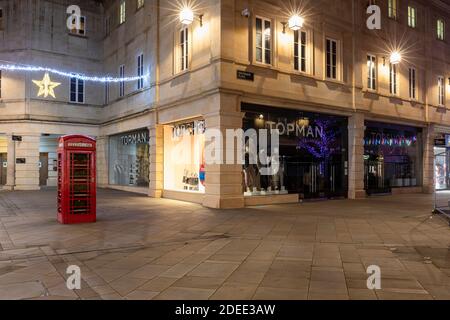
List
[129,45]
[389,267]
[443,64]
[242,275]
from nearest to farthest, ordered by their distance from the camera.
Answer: [242,275] → [389,267] → [129,45] → [443,64]

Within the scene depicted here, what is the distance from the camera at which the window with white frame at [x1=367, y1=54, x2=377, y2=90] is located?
19552 millimetres

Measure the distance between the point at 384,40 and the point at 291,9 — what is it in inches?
275

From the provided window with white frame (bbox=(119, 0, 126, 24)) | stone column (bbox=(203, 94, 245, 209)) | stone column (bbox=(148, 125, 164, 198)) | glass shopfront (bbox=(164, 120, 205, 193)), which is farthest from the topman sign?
window with white frame (bbox=(119, 0, 126, 24))

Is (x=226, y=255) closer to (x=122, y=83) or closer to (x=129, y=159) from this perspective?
(x=129, y=159)

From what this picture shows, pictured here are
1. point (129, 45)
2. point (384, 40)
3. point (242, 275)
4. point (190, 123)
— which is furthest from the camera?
point (129, 45)

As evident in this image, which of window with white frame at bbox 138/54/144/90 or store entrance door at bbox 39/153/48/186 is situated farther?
store entrance door at bbox 39/153/48/186

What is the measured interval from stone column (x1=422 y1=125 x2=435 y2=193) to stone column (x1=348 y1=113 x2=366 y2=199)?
6.25 meters

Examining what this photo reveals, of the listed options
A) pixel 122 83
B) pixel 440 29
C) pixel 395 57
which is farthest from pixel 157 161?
pixel 440 29

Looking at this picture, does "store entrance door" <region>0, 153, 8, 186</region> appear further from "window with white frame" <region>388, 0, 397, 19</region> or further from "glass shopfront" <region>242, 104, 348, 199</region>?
"window with white frame" <region>388, 0, 397, 19</region>

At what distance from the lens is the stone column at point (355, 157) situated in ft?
60.3

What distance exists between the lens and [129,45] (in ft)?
71.2

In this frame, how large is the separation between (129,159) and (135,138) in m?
1.59

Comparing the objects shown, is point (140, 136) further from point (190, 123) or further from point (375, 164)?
point (375, 164)

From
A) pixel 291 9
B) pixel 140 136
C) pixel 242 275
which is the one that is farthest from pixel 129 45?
pixel 242 275
